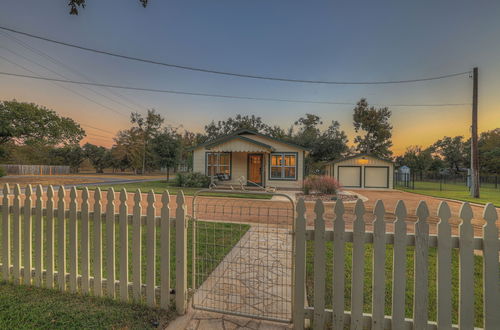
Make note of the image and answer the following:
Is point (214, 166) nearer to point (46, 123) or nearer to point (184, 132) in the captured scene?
point (46, 123)

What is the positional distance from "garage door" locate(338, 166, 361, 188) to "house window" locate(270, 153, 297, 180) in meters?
5.17

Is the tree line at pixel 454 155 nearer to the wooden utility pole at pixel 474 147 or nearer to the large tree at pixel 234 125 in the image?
the wooden utility pole at pixel 474 147

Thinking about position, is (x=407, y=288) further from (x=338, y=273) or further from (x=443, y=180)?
(x=443, y=180)

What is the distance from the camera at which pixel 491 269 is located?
1648mm

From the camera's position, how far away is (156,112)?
37.2m

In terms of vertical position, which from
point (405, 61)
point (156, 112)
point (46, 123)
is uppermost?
point (156, 112)

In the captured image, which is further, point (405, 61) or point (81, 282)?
point (405, 61)

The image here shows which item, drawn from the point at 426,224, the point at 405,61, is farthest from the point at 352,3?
the point at 426,224

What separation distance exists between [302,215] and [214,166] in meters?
15.4

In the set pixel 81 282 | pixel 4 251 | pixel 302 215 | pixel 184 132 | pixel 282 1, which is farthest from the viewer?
pixel 184 132

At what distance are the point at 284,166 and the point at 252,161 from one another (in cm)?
249

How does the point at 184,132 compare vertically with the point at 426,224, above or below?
above

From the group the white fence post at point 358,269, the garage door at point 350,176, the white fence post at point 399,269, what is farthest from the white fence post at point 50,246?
the garage door at point 350,176

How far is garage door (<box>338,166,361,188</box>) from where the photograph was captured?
723 inches
